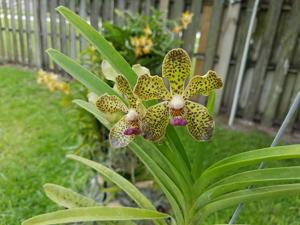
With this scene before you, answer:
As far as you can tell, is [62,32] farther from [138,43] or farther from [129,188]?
[129,188]

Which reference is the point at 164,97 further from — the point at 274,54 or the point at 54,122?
the point at 274,54

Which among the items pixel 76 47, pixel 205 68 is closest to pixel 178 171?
pixel 205 68

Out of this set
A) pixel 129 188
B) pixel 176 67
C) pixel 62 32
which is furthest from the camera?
pixel 62 32

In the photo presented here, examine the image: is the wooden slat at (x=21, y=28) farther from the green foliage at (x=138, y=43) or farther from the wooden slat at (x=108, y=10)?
the green foliage at (x=138, y=43)

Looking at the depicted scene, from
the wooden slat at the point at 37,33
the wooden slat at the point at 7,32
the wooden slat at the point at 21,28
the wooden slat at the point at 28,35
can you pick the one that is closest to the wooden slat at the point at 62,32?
the wooden slat at the point at 37,33

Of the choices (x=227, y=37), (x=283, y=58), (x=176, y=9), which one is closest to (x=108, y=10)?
(x=176, y=9)

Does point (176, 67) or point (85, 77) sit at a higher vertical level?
point (176, 67)

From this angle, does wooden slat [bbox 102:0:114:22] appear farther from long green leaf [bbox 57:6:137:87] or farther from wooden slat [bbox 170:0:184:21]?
long green leaf [bbox 57:6:137:87]
